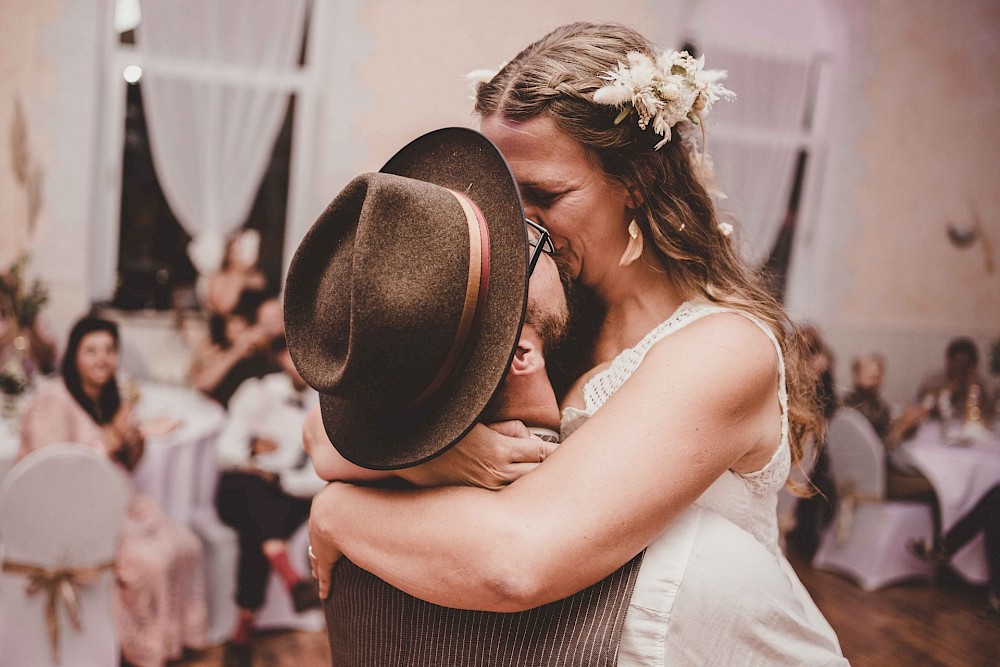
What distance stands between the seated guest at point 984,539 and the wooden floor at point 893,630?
0.56 ft

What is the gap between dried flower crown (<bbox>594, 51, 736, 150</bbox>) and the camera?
3.59ft

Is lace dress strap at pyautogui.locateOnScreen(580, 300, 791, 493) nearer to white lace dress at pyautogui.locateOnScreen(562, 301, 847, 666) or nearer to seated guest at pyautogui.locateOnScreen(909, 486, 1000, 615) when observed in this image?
white lace dress at pyautogui.locateOnScreen(562, 301, 847, 666)

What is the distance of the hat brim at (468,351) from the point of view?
0.91 m

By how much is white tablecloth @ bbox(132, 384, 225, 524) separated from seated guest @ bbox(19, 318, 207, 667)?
0.11m

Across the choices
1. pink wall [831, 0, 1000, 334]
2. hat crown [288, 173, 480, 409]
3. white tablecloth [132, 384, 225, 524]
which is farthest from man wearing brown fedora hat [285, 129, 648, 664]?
pink wall [831, 0, 1000, 334]

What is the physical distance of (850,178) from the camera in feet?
21.3

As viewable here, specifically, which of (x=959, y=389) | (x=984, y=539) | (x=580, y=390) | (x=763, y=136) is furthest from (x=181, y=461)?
(x=959, y=389)

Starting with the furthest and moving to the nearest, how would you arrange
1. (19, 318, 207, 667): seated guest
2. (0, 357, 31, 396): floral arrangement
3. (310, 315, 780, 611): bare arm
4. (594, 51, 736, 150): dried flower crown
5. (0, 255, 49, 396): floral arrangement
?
(0, 255, 49, 396): floral arrangement < (0, 357, 31, 396): floral arrangement < (19, 318, 207, 667): seated guest < (594, 51, 736, 150): dried flower crown < (310, 315, 780, 611): bare arm

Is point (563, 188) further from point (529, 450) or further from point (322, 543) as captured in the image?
point (322, 543)

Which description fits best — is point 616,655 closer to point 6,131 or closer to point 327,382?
point 327,382

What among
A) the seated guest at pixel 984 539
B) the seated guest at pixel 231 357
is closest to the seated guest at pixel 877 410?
the seated guest at pixel 984 539

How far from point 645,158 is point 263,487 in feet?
9.45


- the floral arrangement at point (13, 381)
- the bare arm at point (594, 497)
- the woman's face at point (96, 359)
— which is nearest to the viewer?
the bare arm at point (594, 497)

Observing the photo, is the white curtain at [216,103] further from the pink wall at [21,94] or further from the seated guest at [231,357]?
the seated guest at [231,357]
